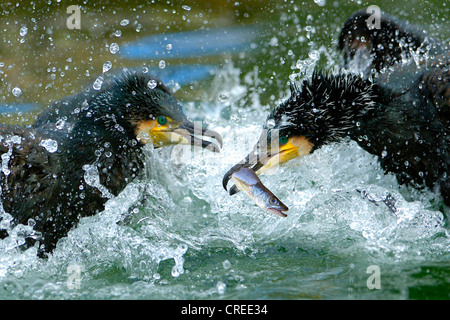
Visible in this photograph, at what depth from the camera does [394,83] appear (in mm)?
4234

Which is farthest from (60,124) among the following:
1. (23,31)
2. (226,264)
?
(23,31)

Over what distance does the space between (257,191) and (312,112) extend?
30.4 inches

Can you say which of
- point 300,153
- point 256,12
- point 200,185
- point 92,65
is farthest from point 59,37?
point 300,153

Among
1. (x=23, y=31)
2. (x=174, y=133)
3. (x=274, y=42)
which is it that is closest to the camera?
(x=174, y=133)

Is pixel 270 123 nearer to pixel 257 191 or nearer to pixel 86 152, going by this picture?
pixel 257 191

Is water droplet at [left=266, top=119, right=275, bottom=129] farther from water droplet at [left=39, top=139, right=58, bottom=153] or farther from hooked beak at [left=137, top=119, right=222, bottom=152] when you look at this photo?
water droplet at [left=39, top=139, right=58, bottom=153]

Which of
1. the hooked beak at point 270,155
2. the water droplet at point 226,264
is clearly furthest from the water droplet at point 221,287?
the hooked beak at point 270,155

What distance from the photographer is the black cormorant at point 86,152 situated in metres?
4.01

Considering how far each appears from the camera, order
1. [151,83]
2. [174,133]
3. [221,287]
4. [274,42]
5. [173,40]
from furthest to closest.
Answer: [173,40] → [274,42] → [174,133] → [151,83] → [221,287]

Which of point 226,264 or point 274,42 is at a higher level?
point 274,42

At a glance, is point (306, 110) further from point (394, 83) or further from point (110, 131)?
point (110, 131)

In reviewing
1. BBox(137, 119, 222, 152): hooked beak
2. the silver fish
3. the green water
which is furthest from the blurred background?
the silver fish

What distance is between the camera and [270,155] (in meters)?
4.09
